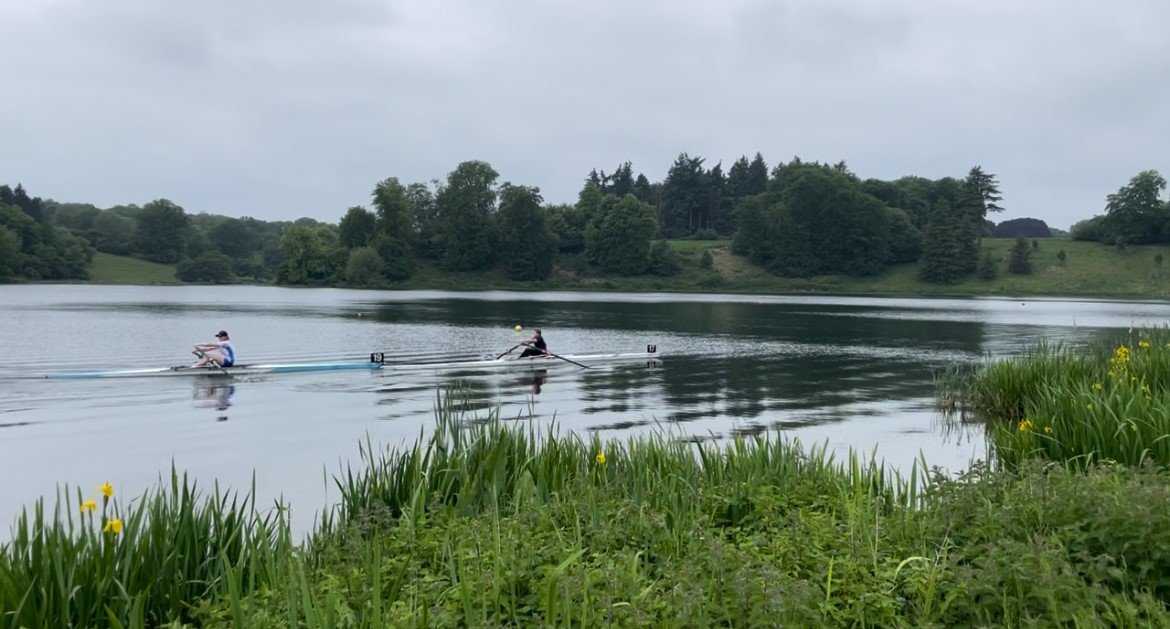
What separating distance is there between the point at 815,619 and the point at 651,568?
176 centimetres

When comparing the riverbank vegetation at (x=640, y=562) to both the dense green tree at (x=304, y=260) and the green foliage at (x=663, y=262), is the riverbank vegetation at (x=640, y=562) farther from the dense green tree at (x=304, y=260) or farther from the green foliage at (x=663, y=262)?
the dense green tree at (x=304, y=260)

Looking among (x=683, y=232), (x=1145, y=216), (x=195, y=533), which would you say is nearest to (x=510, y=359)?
(x=195, y=533)

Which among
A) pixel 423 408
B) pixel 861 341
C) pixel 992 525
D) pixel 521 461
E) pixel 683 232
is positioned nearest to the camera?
pixel 992 525

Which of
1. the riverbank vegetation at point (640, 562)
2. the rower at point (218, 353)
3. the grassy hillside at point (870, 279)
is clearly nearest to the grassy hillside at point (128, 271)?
the grassy hillside at point (870, 279)

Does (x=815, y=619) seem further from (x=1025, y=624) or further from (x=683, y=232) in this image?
(x=683, y=232)

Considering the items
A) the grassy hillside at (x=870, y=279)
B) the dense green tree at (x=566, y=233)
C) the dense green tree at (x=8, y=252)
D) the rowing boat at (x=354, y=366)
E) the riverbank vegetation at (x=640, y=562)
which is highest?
the dense green tree at (x=566, y=233)

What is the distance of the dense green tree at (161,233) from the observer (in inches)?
6575

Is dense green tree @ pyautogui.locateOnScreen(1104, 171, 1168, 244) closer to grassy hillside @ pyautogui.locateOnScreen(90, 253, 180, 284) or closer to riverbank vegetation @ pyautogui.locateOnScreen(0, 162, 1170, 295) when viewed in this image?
riverbank vegetation @ pyautogui.locateOnScreen(0, 162, 1170, 295)

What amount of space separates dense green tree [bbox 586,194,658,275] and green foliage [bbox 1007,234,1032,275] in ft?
174

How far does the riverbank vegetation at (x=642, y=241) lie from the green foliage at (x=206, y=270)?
34cm

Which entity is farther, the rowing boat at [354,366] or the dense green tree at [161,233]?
the dense green tree at [161,233]

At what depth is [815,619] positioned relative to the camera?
14.7 feet

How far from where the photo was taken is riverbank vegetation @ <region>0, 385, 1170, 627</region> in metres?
4.66

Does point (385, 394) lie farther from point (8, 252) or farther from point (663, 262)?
point (8, 252)
